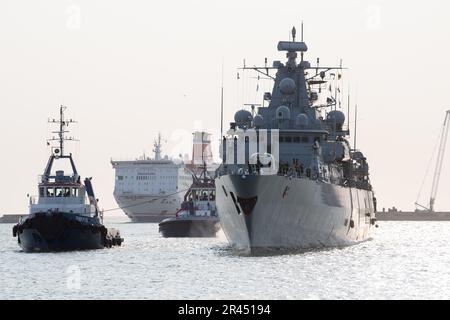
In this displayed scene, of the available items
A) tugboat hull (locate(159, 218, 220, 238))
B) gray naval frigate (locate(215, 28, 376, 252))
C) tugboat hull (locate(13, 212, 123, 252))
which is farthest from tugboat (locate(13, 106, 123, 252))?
tugboat hull (locate(159, 218, 220, 238))

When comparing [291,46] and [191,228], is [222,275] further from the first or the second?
[191,228]

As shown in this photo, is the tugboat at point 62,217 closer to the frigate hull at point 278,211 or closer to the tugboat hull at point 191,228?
the frigate hull at point 278,211

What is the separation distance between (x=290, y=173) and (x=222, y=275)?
15.6 metres

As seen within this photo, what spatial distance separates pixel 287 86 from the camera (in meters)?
87.1

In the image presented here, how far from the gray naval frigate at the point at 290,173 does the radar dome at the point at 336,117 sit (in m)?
0.07

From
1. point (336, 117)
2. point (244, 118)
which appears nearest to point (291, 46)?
point (244, 118)

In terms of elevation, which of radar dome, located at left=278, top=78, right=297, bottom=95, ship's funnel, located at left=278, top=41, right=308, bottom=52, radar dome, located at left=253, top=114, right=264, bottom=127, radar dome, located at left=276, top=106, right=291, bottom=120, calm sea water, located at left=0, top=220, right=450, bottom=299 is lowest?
calm sea water, located at left=0, top=220, right=450, bottom=299

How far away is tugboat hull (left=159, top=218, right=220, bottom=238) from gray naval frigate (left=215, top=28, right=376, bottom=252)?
2024 cm

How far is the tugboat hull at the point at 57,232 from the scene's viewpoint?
80.6 m

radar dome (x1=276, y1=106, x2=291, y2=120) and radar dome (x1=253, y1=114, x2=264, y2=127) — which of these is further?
radar dome (x1=253, y1=114, x2=264, y2=127)

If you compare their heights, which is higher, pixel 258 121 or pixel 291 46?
pixel 291 46

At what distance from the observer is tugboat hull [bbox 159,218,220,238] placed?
119562mm

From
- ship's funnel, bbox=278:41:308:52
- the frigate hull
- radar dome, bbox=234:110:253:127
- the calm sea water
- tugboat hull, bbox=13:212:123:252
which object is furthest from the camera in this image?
ship's funnel, bbox=278:41:308:52

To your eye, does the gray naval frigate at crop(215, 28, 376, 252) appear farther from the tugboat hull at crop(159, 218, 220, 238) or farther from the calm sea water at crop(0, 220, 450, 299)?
the tugboat hull at crop(159, 218, 220, 238)
